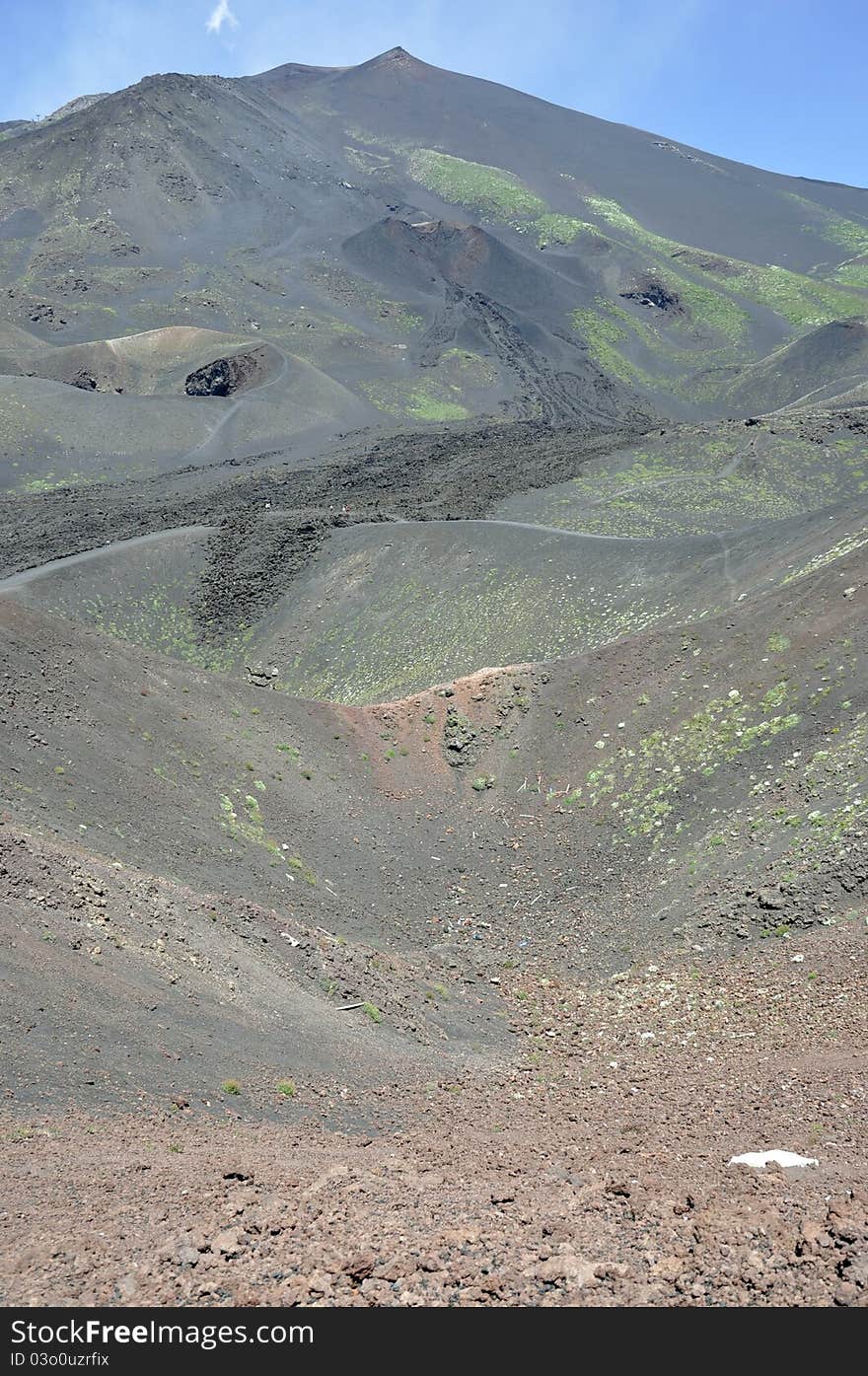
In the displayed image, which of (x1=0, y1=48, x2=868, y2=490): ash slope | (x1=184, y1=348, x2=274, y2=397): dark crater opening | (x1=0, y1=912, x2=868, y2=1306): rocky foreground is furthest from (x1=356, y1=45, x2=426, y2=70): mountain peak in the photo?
(x1=0, y1=912, x2=868, y2=1306): rocky foreground

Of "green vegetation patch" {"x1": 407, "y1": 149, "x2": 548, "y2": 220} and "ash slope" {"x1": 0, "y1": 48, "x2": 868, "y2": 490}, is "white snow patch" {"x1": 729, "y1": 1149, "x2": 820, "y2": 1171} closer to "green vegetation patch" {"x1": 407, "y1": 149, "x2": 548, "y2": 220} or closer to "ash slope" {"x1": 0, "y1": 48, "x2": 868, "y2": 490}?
"ash slope" {"x1": 0, "y1": 48, "x2": 868, "y2": 490}

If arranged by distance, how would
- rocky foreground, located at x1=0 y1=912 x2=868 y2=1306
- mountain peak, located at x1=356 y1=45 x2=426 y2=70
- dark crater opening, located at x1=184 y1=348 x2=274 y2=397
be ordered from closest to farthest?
rocky foreground, located at x1=0 y1=912 x2=868 y2=1306 → dark crater opening, located at x1=184 y1=348 x2=274 y2=397 → mountain peak, located at x1=356 y1=45 x2=426 y2=70

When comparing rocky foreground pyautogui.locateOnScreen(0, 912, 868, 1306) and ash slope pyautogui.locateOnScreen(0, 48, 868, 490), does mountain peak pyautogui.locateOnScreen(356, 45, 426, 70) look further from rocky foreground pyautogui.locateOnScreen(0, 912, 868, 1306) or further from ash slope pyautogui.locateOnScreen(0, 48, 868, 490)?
rocky foreground pyautogui.locateOnScreen(0, 912, 868, 1306)

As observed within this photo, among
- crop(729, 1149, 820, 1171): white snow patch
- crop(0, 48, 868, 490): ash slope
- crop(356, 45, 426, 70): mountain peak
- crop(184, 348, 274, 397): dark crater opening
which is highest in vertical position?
crop(356, 45, 426, 70): mountain peak

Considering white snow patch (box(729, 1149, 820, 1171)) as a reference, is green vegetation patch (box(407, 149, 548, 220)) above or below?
above

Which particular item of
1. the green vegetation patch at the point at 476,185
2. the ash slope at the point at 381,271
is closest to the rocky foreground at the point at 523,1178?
the ash slope at the point at 381,271

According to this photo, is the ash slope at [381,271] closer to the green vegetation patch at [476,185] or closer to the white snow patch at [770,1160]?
the green vegetation patch at [476,185]

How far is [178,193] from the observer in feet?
376

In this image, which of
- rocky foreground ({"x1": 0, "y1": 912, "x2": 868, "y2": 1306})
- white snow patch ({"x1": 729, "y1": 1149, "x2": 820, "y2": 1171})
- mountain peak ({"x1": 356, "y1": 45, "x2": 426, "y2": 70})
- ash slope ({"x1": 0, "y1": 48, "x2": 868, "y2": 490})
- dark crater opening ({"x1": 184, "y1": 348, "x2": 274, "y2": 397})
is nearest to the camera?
rocky foreground ({"x1": 0, "y1": 912, "x2": 868, "y2": 1306})

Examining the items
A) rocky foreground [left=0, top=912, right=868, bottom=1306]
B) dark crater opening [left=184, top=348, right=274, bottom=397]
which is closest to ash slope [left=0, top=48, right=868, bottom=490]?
dark crater opening [left=184, top=348, right=274, bottom=397]

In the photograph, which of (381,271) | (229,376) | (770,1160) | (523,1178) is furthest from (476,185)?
(770,1160)

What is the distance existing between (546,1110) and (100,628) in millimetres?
28696

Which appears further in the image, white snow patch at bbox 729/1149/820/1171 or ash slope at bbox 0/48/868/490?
ash slope at bbox 0/48/868/490

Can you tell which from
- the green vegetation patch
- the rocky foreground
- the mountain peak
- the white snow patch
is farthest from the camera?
the mountain peak
